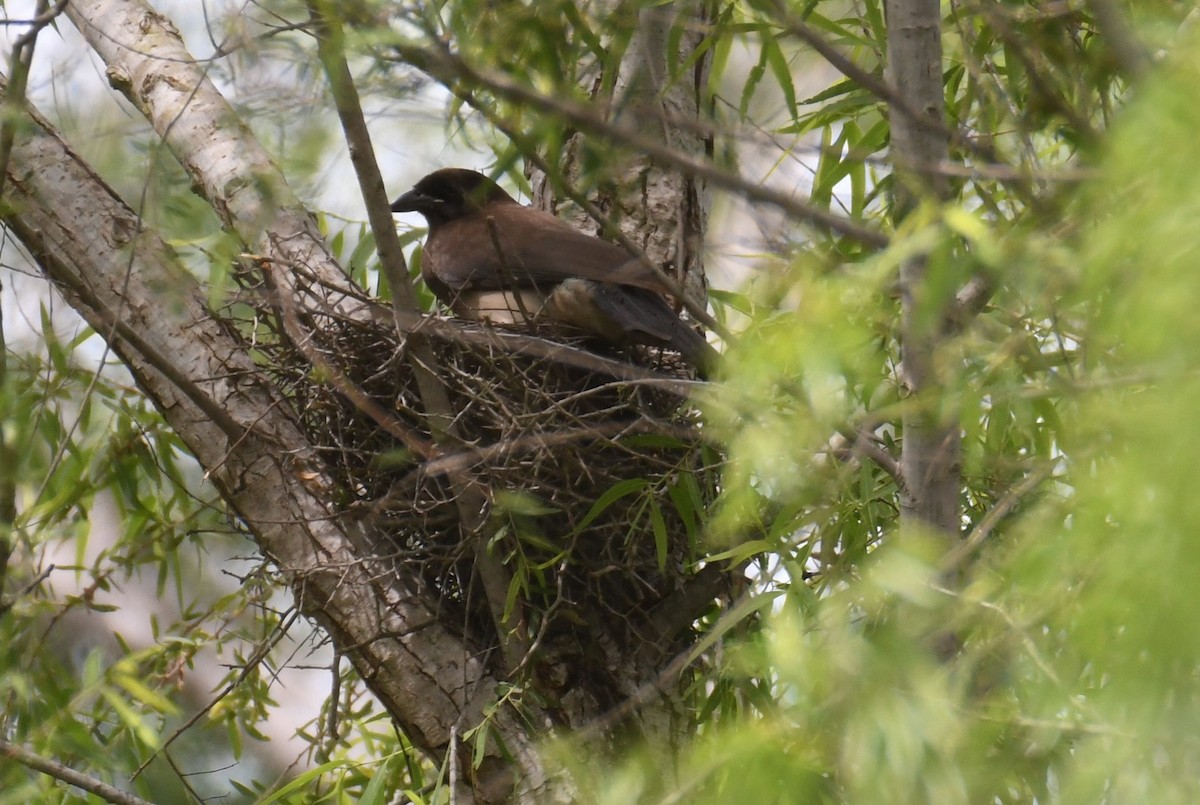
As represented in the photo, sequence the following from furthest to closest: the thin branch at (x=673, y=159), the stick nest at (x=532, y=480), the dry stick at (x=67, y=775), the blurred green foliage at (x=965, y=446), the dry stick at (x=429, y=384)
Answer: the stick nest at (x=532, y=480) < the dry stick at (x=67, y=775) < the dry stick at (x=429, y=384) < the thin branch at (x=673, y=159) < the blurred green foliage at (x=965, y=446)

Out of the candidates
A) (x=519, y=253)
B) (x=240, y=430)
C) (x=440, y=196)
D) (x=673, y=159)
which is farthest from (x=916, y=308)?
(x=440, y=196)

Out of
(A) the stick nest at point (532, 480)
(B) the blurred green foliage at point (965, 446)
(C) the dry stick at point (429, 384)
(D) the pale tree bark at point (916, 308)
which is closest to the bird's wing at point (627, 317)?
(A) the stick nest at point (532, 480)

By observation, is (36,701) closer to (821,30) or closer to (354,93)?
(354,93)

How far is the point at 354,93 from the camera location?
7.84 feet

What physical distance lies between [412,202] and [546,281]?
995 mm

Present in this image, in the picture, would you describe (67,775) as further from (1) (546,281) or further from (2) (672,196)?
(2) (672,196)

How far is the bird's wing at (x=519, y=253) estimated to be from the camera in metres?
3.54

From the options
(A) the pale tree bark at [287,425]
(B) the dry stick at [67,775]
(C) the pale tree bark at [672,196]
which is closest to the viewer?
(B) the dry stick at [67,775]

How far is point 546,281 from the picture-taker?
3.64m

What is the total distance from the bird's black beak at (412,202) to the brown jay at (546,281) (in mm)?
219

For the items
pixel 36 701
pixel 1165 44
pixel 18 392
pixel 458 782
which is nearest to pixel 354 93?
pixel 1165 44

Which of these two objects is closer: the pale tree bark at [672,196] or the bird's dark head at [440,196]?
the pale tree bark at [672,196]

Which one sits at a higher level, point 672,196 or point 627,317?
point 672,196

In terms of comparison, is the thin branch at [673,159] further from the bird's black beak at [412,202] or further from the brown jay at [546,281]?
the bird's black beak at [412,202]
